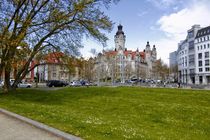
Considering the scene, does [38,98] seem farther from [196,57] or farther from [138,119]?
[196,57]

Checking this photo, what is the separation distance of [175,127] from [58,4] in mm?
20393

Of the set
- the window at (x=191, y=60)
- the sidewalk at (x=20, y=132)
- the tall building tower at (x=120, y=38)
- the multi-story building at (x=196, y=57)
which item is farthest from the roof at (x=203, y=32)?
the sidewalk at (x=20, y=132)

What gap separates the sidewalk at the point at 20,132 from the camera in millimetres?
9258

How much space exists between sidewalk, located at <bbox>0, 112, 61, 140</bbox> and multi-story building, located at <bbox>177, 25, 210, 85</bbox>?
99.4 meters

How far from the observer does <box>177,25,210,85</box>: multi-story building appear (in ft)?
347

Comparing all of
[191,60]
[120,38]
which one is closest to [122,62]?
[120,38]

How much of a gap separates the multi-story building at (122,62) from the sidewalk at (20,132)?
8204 cm

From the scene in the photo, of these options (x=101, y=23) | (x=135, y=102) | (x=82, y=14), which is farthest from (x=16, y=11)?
(x=135, y=102)

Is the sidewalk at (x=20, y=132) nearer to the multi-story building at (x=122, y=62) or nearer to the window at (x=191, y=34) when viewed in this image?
the multi-story building at (x=122, y=62)

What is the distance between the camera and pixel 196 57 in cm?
11081

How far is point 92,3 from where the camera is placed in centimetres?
2917

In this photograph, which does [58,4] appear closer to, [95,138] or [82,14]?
[82,14]

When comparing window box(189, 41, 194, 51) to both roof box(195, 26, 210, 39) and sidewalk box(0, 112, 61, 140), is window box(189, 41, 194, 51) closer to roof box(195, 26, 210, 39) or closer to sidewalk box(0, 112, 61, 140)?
roof box(195, 26, 210, 39)

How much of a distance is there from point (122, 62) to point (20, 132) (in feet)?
413
